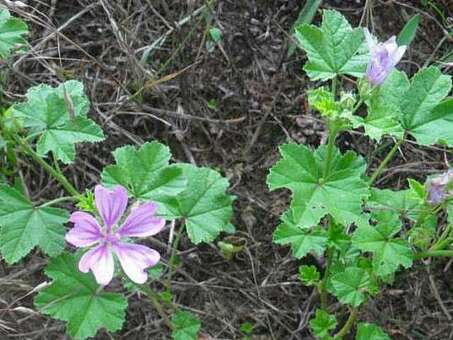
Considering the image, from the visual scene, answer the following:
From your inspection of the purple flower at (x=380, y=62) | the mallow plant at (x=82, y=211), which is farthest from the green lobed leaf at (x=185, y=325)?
the purple flower at (x=380, y=62)

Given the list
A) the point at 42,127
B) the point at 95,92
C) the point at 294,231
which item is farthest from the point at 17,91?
the point at 294,231

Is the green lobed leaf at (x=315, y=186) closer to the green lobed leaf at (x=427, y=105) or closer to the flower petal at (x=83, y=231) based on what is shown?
the green lobed leaf at (x=427, y=105)

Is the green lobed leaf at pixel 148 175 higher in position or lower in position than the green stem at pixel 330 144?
lower

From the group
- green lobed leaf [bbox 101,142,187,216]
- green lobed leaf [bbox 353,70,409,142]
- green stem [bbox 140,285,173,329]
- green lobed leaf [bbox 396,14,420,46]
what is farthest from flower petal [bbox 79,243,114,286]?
green lobed leaf [bbox 396,14,420,46]

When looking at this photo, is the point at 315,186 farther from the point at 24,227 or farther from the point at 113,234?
the point at 24,227

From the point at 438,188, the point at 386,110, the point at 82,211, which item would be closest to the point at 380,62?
the point at 386,110

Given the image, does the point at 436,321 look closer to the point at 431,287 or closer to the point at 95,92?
the point at 431,287
